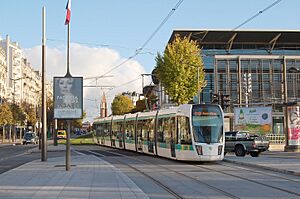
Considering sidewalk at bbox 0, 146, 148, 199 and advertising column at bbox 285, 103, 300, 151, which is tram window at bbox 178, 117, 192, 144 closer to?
sidewalk at bbox 0, 146, 148, 199

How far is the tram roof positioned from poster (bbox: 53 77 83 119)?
5722 cm

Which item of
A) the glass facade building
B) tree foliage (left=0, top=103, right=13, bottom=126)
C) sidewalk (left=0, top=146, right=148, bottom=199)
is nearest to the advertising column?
sidewalk (left=0, top=146, right=148, bottom=199)

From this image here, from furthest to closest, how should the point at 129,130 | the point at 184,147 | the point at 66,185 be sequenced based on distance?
the point at 129,130 → the point at 184,147 → the point at 66,185

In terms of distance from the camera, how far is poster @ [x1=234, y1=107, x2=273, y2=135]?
48.6 metres

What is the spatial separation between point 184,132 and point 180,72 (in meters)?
24.2

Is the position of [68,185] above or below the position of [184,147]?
below

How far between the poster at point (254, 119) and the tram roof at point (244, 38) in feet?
102

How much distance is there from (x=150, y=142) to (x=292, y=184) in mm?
18485

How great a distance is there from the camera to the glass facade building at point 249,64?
8075 cm

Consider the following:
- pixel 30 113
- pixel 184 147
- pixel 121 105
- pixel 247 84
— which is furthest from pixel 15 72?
pixel 184 147

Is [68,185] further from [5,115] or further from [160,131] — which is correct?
[5,115]

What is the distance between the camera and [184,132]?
28.0 meters

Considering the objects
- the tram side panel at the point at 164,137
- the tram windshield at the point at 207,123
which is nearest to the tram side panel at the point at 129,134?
the tram side panel at the point at 164,137

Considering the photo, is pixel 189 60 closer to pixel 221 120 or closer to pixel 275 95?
pixel 221 120
